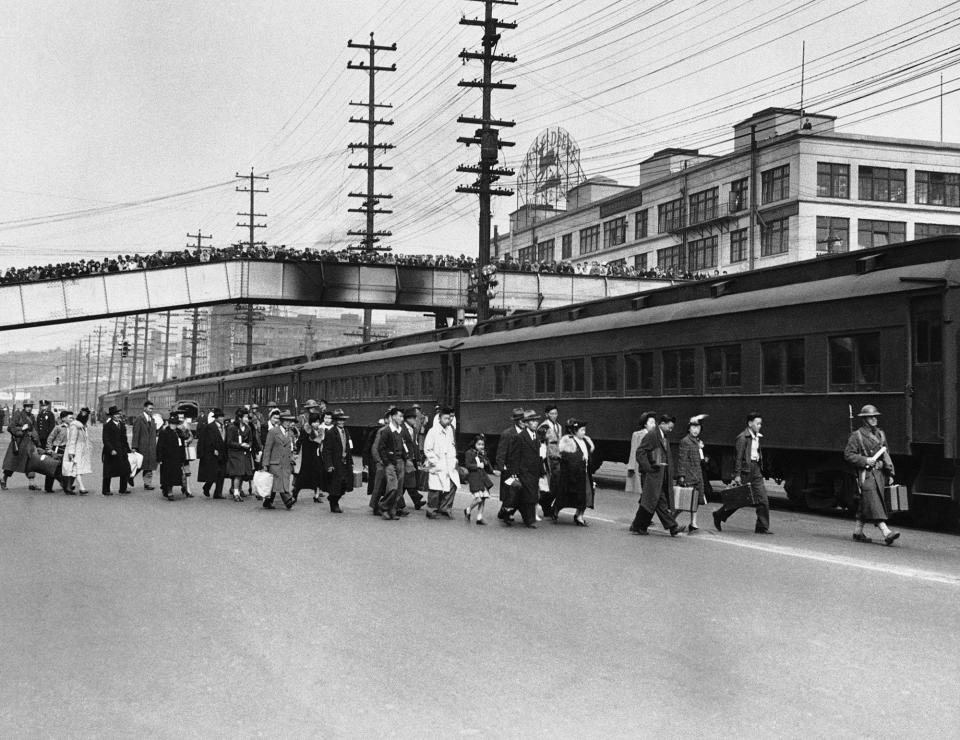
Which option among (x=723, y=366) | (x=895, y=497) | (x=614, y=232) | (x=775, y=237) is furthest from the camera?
(x=614, y=232)

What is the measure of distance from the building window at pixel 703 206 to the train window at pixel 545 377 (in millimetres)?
45003

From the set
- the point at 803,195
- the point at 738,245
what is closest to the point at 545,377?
the point at 803,195

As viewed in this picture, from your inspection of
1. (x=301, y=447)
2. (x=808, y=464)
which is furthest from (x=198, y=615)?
(x=808, y=464)

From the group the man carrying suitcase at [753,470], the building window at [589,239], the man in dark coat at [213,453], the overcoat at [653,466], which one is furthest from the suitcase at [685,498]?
the building window at [589,239]

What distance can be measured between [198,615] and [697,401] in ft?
44.4

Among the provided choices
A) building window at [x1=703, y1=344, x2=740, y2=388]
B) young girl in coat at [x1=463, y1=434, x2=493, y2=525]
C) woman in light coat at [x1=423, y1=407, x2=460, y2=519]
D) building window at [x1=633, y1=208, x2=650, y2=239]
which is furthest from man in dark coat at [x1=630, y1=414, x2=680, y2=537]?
building window at [x1=633, y1=208, x2=650, y2=239]

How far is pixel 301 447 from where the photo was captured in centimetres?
1852

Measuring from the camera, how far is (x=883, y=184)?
67.1m

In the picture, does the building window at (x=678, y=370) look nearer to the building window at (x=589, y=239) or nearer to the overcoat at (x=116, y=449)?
the overcoat at (x=116, y=449)

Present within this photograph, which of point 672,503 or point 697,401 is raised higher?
point 697,401

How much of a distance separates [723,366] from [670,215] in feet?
188

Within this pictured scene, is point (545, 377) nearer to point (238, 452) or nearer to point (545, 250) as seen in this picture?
point (238, 452)

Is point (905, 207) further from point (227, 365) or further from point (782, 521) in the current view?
point (227, 365)

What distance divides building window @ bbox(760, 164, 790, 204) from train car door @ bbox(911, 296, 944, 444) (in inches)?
2017
